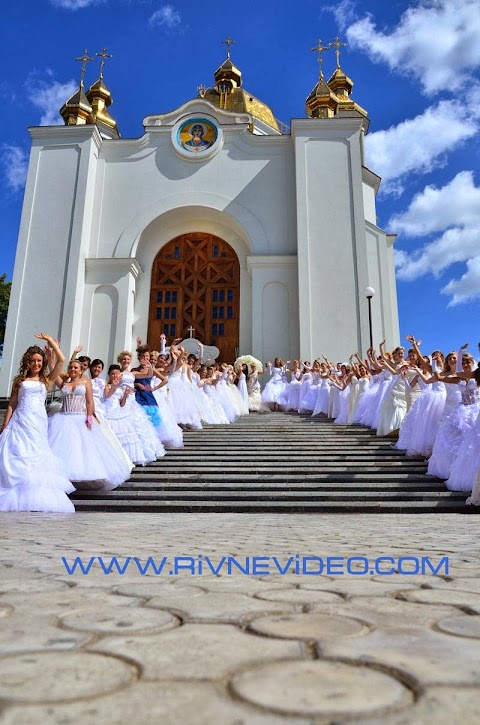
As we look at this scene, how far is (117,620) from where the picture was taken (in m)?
1.47

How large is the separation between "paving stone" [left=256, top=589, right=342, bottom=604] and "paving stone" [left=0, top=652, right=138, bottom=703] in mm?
805

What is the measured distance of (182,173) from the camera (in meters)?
23.2

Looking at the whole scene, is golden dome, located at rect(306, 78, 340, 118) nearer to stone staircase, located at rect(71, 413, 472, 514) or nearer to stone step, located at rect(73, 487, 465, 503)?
stone staircase, located at rect(71, 413, 472, 514)

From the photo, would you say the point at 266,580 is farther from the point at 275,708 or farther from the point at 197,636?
the point at 275,708

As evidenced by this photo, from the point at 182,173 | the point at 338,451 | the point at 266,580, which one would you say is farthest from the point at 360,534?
the point at 182,173

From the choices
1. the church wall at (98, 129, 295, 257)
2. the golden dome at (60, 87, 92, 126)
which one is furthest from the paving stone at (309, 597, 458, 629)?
the golden dome at (60, 87, 92, 126)

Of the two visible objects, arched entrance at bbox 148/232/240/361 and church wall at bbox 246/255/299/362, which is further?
arched entrance at bbox 148/232/240/361

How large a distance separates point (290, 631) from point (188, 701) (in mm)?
503

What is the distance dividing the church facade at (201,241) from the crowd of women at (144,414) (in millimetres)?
8003

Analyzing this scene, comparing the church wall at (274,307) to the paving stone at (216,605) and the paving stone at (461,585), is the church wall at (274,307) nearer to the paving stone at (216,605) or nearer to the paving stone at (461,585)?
the paving stone at (461,585)

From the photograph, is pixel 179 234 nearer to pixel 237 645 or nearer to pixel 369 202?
pixel 369 202

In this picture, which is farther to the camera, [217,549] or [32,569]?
[217,549]

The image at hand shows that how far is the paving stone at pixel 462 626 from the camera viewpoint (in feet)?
4.34

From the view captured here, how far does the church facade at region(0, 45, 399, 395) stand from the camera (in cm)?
2103
